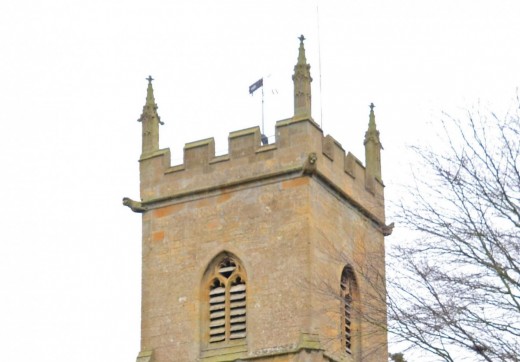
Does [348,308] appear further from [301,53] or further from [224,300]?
[301,53]

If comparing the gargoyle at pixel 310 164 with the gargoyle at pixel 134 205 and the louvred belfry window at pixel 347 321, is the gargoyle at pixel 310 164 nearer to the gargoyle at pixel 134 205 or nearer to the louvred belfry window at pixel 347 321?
the louvred belfry window at pixel 347 321

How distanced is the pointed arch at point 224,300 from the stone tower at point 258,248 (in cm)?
2

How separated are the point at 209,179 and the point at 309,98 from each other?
269 centimetres

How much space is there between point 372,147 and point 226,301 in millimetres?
5597

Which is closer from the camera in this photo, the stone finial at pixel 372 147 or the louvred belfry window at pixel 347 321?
the louvred belfry window at pixel 347 321

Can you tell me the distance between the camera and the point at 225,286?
31344 mm

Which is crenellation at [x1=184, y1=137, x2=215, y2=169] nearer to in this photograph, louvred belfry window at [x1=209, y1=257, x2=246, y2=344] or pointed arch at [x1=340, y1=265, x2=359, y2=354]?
louvred belfry window at [x1=209, y1=257, x2=246, y2=344]

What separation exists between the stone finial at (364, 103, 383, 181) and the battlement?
1.99 feet

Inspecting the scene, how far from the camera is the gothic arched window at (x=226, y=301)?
3091 centimetres

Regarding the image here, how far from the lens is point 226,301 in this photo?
3120 centimetres

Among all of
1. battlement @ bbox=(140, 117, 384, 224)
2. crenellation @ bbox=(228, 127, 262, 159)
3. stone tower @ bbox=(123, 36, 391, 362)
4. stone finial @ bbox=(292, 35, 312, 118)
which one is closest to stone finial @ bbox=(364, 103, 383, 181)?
battlement @ bbox=(140, 117, 384, 224)

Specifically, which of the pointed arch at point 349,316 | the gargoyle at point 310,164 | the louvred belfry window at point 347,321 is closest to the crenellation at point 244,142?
the gargoyle at point 310,164

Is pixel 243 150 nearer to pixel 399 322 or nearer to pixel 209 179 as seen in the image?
pixel 209 179

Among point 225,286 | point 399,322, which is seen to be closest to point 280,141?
point 225,286
